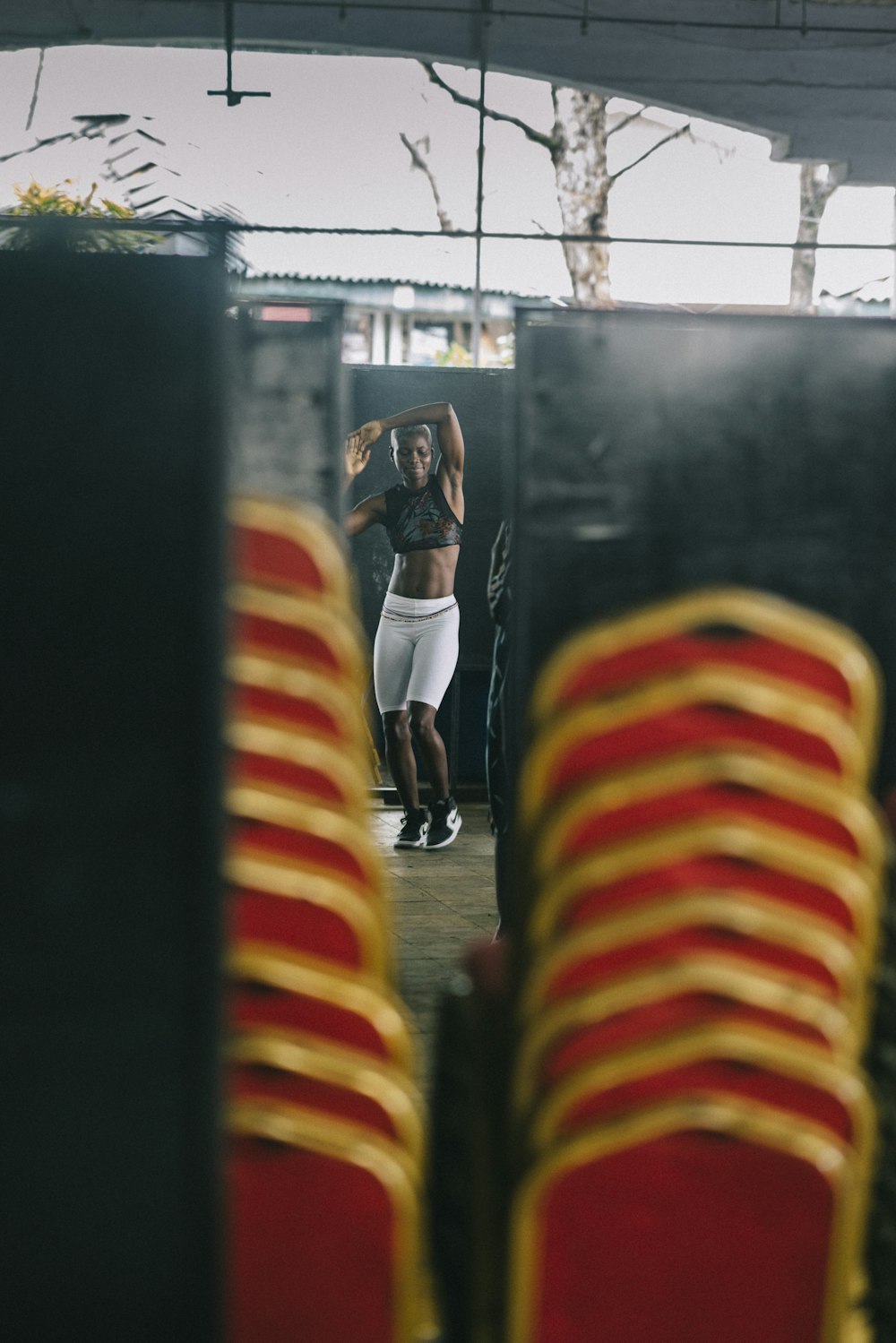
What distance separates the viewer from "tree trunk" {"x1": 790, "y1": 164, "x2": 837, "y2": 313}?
780cm

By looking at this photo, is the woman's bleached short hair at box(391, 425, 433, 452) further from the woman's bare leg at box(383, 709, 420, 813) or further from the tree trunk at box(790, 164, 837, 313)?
the tree trunk at box(790, 164, 837, 313)

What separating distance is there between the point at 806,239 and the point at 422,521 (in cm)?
323

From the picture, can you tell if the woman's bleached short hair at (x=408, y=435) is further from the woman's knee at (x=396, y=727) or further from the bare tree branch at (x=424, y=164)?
the bare tree branch at (x=424, y=164)

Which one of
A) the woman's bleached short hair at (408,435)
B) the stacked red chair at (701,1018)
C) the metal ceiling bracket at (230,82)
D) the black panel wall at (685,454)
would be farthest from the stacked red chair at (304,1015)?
the metal ceiling bracket at (230,82)

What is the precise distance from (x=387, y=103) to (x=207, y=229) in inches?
273

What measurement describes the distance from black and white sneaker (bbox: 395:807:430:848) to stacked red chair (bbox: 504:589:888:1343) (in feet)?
16.7

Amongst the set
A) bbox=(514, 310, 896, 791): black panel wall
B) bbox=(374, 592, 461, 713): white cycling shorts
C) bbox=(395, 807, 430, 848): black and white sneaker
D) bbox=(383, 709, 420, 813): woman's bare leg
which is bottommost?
bbox=(395, 807, 430, 848): black and white sneaker

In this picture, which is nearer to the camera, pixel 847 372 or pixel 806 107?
pixel 847 372

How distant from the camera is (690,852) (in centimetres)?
135

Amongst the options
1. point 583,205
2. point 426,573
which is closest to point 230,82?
point 583,205

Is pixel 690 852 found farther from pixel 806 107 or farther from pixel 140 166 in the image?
pixel 806 107

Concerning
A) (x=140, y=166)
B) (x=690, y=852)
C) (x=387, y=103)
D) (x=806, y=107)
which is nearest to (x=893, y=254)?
(x=806, y=107)

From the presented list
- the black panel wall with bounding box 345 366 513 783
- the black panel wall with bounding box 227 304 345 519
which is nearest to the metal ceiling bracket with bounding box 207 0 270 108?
the black panel wall with bounding box 345 366 513 783

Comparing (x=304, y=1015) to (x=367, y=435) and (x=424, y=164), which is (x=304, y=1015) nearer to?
(x=367, y=435)
